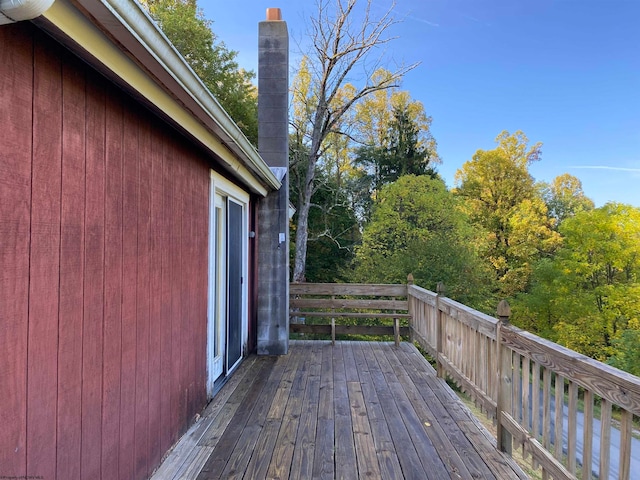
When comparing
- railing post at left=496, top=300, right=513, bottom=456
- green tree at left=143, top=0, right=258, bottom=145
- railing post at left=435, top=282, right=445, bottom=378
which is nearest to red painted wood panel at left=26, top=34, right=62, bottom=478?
railing post at left=496, top=300, right=513, bottom=456

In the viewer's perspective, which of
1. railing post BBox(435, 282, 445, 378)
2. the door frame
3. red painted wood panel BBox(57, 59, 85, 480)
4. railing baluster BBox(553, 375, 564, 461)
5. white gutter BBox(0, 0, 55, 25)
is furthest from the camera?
railing post BBox(435, 282, 445, 378)

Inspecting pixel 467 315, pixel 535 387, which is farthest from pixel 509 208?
pixel 535 387

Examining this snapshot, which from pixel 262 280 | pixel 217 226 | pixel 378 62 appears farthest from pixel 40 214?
pixel 378 62

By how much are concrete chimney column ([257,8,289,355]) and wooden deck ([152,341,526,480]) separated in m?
0.75

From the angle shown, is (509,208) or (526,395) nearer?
(526,395)

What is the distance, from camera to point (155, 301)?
6.62ft

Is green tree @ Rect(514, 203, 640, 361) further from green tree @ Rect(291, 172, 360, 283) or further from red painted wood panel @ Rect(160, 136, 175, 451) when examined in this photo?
red painted wood panel @ Rect(160, 136, 175, 451)

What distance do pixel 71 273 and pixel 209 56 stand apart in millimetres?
13021

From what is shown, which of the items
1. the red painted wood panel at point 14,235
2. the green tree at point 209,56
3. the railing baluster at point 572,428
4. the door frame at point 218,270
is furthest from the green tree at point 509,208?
the red painted wood panel at point 14,235

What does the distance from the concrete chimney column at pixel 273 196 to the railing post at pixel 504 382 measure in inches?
110

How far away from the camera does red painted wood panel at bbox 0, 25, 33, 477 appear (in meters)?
1.04

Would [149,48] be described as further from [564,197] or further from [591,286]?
[564,197]

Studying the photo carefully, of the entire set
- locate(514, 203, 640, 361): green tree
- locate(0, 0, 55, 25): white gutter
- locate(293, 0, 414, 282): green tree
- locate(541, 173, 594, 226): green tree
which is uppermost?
locate(293, 0, 414, 282): green tree

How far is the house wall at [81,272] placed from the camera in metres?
1.08
